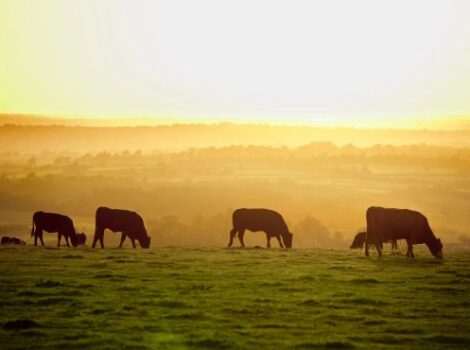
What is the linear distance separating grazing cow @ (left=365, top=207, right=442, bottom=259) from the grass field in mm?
1397

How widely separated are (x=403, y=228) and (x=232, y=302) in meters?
14.8

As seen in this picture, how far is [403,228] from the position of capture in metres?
34.1

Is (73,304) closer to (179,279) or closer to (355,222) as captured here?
(179,279)

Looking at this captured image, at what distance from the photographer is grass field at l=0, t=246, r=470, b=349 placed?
17391 mm

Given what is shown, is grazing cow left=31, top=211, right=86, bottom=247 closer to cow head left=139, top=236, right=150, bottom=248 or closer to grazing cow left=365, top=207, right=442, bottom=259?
cow head left=139, top=236, right=150, bottom=248

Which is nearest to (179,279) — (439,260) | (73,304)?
(73,304)

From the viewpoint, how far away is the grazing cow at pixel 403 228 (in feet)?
111

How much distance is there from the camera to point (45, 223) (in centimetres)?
4134

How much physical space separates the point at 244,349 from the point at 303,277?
33.6ft

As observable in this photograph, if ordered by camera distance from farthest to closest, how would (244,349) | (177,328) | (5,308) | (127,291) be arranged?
1. (127,291)
2. (5,308)
3. (177,328)
4. (244,349)

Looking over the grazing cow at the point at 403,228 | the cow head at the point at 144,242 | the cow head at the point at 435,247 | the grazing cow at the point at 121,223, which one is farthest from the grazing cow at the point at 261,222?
the cow head at the point at 435,247

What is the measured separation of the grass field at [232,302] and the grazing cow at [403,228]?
140cm

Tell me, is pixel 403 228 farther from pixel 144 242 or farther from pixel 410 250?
pixel 144 242

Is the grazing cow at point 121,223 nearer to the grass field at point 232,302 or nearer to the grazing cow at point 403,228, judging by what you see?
the grass field at point 232,302
